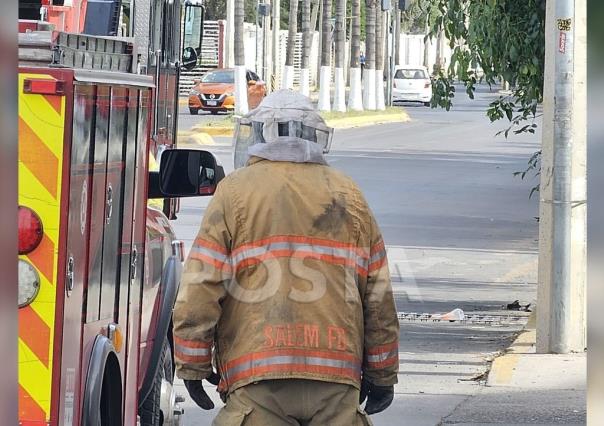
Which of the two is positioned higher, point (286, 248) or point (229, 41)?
point (229, 41)

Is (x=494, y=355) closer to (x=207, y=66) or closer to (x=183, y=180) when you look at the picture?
(x=183, y=180)

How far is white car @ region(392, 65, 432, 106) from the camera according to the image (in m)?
58.7

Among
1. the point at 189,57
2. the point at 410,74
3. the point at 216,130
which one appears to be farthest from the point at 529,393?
the point at 410,74

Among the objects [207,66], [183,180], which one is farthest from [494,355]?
[207,66]

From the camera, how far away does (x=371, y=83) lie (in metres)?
49.7

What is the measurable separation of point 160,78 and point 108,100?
4.94 metres

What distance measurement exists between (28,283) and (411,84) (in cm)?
5619

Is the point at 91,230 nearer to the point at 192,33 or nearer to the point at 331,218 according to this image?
the point at 331,218

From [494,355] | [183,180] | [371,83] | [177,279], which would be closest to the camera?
[183,180]

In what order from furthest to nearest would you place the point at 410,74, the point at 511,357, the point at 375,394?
the point at 410,74, the point at 511,357, the point at 375,394

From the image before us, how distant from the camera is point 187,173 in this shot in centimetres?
509

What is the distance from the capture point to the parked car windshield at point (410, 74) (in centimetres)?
5906

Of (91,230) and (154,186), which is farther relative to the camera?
(154,186)

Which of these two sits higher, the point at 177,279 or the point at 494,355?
the point at 177,279
